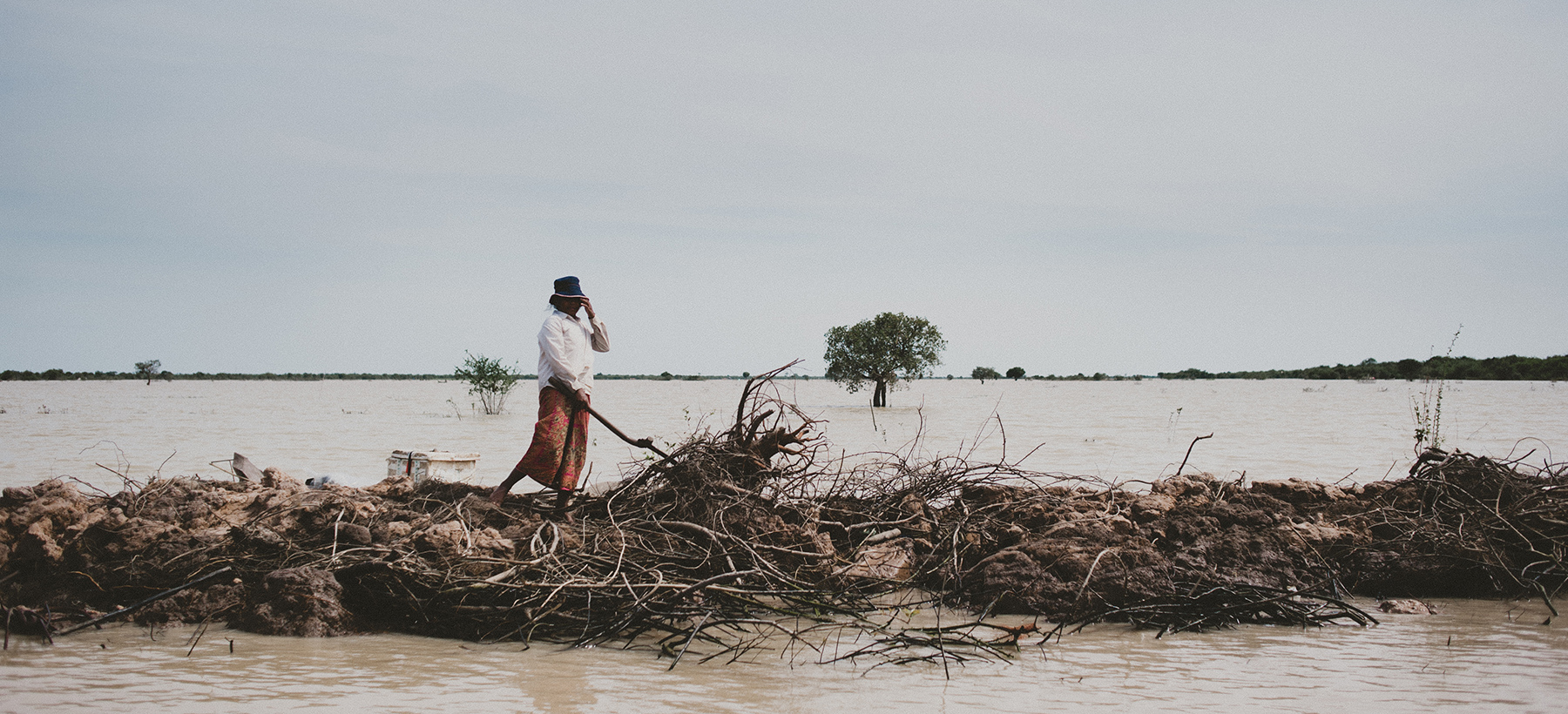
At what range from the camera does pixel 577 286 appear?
6594mm

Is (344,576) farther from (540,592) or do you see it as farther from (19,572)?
(19,572)

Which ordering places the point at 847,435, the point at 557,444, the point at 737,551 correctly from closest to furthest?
the point at 737,551 < the point at 557,444 < the point at 847,435

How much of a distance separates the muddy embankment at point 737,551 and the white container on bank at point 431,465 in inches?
32.2

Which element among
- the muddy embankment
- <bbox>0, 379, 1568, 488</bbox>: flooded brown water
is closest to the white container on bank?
<bbox>0, 379, 1568, 488</bbox>: flooded brown water

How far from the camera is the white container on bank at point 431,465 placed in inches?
304

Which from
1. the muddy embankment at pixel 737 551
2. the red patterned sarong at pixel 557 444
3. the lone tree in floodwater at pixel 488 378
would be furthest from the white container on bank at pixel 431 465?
the lone tree in floodwater at pixel 488 378

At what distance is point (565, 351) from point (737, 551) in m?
1.95

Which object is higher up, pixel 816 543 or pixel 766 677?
pixel 816 543

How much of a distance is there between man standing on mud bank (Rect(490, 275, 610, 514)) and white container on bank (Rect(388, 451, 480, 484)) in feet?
4.63

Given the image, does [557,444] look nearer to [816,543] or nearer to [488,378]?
[816,543]

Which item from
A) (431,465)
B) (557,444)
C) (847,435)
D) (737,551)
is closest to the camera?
(737,551)

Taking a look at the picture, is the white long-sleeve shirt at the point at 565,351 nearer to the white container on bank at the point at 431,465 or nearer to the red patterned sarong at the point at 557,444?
the red patterned sarong at the point at 557,444

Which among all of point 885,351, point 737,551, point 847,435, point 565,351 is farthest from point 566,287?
point 885,351

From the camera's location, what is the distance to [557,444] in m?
6.30
